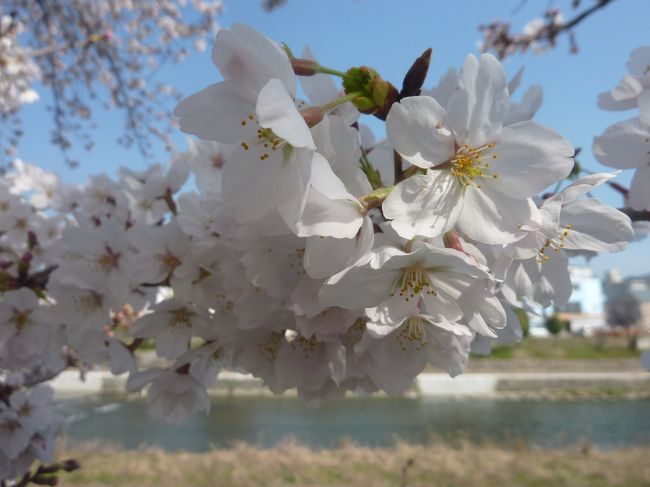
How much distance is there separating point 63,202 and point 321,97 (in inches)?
42.5

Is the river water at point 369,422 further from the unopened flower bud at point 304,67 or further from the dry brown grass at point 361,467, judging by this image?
the unopened flower bud at point 304,67

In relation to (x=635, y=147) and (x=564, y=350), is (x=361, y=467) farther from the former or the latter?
(x=564, y=350)

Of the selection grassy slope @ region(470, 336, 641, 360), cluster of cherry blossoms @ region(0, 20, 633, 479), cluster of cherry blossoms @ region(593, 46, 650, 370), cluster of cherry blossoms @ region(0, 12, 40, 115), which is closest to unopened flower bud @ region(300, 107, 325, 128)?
cluster of cherry blossoms @ region(0, 20, 633, 479)

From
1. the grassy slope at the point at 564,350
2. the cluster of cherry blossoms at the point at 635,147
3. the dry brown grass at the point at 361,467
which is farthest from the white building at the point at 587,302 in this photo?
the cluster of cherry blossoms at the point at 635,147

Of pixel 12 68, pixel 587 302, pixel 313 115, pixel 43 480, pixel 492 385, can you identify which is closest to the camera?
pixel 313 115

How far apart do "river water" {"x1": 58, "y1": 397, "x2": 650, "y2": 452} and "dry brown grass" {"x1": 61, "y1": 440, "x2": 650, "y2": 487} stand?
94 cm

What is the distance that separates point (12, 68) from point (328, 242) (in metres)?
2.82

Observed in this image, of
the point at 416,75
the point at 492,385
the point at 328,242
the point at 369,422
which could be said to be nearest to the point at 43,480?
the point at 328,242

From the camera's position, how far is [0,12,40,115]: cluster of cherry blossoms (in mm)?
2568

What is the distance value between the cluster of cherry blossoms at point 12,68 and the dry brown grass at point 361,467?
3549 millimetres

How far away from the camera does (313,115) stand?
43 centimetres

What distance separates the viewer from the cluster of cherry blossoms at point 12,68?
2.57 meters

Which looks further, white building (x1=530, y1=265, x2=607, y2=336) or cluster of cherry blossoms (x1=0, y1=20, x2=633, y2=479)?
white building (x1=530, y1=265, x2=607, y2=336)

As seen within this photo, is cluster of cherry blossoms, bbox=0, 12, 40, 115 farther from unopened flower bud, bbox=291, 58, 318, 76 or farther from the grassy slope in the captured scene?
the grassy slope
